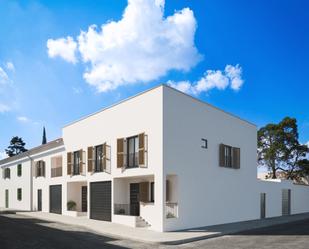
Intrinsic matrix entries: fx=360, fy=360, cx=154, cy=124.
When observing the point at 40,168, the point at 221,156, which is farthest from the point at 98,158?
the point at 40,168

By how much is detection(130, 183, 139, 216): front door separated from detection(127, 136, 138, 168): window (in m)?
1.60

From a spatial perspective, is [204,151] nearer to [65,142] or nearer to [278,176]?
[65,142]

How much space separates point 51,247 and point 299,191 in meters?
28.7

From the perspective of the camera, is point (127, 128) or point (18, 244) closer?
point (18, 244)

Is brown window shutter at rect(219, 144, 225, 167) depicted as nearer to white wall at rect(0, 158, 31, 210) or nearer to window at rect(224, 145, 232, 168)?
window at rect(224, 145, 232, 168)

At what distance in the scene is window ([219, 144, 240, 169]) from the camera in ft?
70.3

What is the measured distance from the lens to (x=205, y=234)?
15.7 metres

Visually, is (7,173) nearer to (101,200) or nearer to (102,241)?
(101,200)

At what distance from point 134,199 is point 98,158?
3788 mm

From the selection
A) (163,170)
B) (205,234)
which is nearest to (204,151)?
(163,170)

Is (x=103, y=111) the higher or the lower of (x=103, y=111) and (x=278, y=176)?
the higher

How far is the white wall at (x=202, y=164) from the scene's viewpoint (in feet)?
58.3

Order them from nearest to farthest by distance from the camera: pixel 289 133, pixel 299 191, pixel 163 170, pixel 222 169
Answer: pixel 163 170, pixel 222 169, pixel 299 191, pixel 289 133

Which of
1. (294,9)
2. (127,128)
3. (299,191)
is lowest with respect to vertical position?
(299,191)
